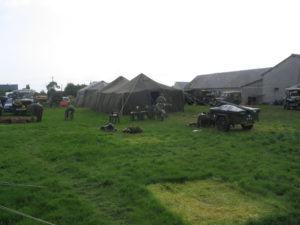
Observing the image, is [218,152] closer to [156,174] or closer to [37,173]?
[156,174]

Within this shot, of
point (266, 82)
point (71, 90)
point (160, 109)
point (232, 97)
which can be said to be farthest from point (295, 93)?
point (71, 90)

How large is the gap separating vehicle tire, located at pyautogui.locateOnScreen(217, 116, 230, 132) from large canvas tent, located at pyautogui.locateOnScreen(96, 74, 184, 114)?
841 cm

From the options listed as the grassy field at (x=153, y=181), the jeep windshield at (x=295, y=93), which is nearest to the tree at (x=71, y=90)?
the jeep windshield at (x=295, y=93)

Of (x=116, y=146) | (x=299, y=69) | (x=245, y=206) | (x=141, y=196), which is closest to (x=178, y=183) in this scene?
(x=141, y=196)

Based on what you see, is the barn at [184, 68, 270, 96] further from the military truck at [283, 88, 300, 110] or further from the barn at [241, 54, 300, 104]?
the military truck at [283, 88, 300, 110]

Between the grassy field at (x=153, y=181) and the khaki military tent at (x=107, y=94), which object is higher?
the khaki military tent at (x=107, y=94)

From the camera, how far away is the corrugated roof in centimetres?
4019

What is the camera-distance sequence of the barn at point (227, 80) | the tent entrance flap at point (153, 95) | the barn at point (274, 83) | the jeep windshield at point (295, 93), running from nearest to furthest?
1. the tent entrance flap at point (153, 95)
2. the jeep windshield at point (295, 93)
3. the barn at point (274, 83)
4. the barn at point (227, 80)

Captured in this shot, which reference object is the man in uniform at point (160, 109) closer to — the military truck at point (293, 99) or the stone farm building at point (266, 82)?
the military truck at point (293, 99)

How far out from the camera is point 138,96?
66.3 feet

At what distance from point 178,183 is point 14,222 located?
291 centimetres

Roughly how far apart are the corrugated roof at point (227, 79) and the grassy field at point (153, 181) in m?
33.1

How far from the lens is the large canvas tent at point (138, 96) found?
19.9 m

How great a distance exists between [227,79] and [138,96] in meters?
26.8
